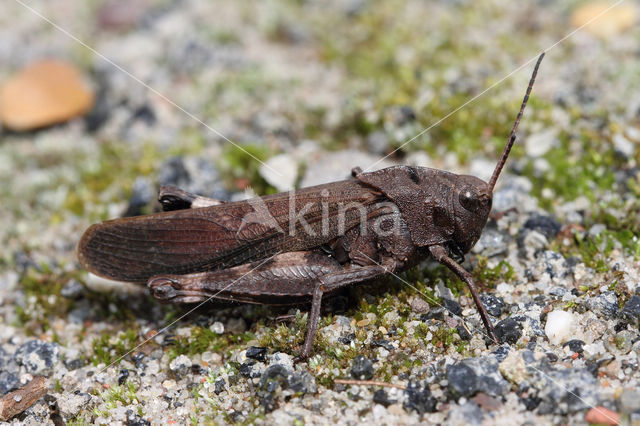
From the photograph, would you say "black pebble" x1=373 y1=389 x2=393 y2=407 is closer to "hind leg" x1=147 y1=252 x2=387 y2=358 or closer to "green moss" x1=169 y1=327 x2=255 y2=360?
"hind leg" x1=147 y1=252 x2=387 y2=358

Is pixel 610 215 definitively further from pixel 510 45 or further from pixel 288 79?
pixel 288 79

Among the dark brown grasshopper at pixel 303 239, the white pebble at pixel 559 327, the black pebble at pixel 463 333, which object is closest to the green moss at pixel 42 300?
the dark brown grasshopper at pixel 303 239

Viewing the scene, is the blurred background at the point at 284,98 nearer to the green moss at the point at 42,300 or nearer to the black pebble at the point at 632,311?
the green moss at the point at 42,300

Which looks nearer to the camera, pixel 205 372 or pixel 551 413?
pixel 551 413

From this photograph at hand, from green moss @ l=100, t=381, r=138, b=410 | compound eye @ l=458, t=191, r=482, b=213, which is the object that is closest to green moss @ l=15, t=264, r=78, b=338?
green moss @ l=100, t=381, r=138, b=410

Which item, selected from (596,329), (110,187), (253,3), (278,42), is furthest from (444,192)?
(253,3)

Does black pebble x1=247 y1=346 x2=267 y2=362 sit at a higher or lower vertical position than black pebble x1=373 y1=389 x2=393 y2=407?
lower

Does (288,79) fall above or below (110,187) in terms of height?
above
